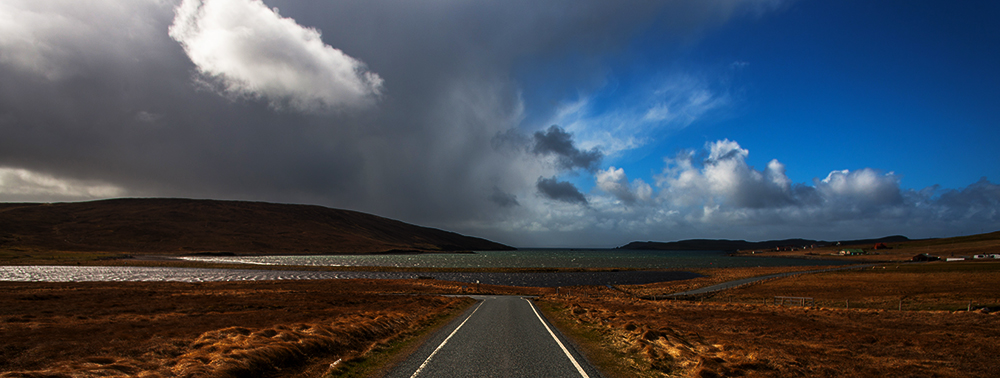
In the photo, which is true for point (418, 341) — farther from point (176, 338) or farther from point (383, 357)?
point (176, 338)

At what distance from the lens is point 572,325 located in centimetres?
2503

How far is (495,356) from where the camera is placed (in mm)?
14648

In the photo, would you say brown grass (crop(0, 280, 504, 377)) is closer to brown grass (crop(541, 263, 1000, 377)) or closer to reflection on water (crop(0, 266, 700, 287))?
brown grass (crop(541, 263, 1000, 377))

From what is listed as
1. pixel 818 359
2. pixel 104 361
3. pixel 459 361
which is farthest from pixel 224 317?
pixel 818 359

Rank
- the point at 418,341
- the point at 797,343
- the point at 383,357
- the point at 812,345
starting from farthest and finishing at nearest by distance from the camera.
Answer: the point at 797,343, the point at 418,341, the point at 812,345, the point at 383,357

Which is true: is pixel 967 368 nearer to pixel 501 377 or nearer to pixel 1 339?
pixel 501 377

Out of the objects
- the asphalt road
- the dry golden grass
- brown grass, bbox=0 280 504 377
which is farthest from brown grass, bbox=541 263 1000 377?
brown grass, bbox=0 280 504 377

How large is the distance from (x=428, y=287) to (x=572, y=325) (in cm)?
4532

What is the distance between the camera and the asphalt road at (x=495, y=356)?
40.4ft

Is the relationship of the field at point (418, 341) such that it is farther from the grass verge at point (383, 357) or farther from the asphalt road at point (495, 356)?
the asphalt road at point (495, 356)

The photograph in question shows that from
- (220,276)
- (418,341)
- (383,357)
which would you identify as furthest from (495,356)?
(220,276)

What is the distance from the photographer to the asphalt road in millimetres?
12312

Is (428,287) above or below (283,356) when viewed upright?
below

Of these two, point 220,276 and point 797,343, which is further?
point 220,276
